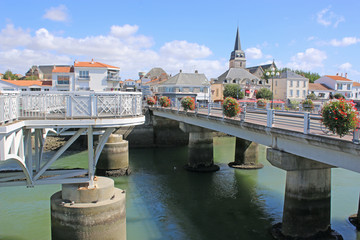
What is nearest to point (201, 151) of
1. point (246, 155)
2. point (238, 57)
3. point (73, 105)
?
point (246, 155)

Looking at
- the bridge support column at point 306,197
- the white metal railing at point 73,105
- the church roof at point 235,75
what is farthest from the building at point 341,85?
the white metal railing at point 73,105

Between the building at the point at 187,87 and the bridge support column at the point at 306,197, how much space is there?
52840 millimetres

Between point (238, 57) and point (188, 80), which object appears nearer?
point (188, 80)

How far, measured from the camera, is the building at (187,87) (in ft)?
217

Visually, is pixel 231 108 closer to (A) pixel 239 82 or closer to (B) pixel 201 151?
(B) pixel 201 151

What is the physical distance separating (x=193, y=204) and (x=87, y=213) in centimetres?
865

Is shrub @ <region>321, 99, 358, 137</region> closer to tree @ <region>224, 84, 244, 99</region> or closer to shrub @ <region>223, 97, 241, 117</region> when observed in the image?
shrub @ <region>223, 97, 241, 117</region>

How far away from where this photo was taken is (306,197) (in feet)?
42.4

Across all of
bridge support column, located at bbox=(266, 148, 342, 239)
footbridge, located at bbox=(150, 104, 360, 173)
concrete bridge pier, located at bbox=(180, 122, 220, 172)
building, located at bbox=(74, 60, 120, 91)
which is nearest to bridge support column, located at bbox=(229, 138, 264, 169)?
concrete bridge pier, located at bbox=(180, 122, 220, 172)

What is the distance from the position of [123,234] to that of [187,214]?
227 inches

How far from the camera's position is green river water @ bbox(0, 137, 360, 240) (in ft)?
47.7

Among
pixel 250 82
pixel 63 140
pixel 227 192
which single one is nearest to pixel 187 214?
pixel 227 192

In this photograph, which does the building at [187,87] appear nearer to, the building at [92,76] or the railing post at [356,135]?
the building at [92,76]

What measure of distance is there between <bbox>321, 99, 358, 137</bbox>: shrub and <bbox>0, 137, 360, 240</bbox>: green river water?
6.17 metres
